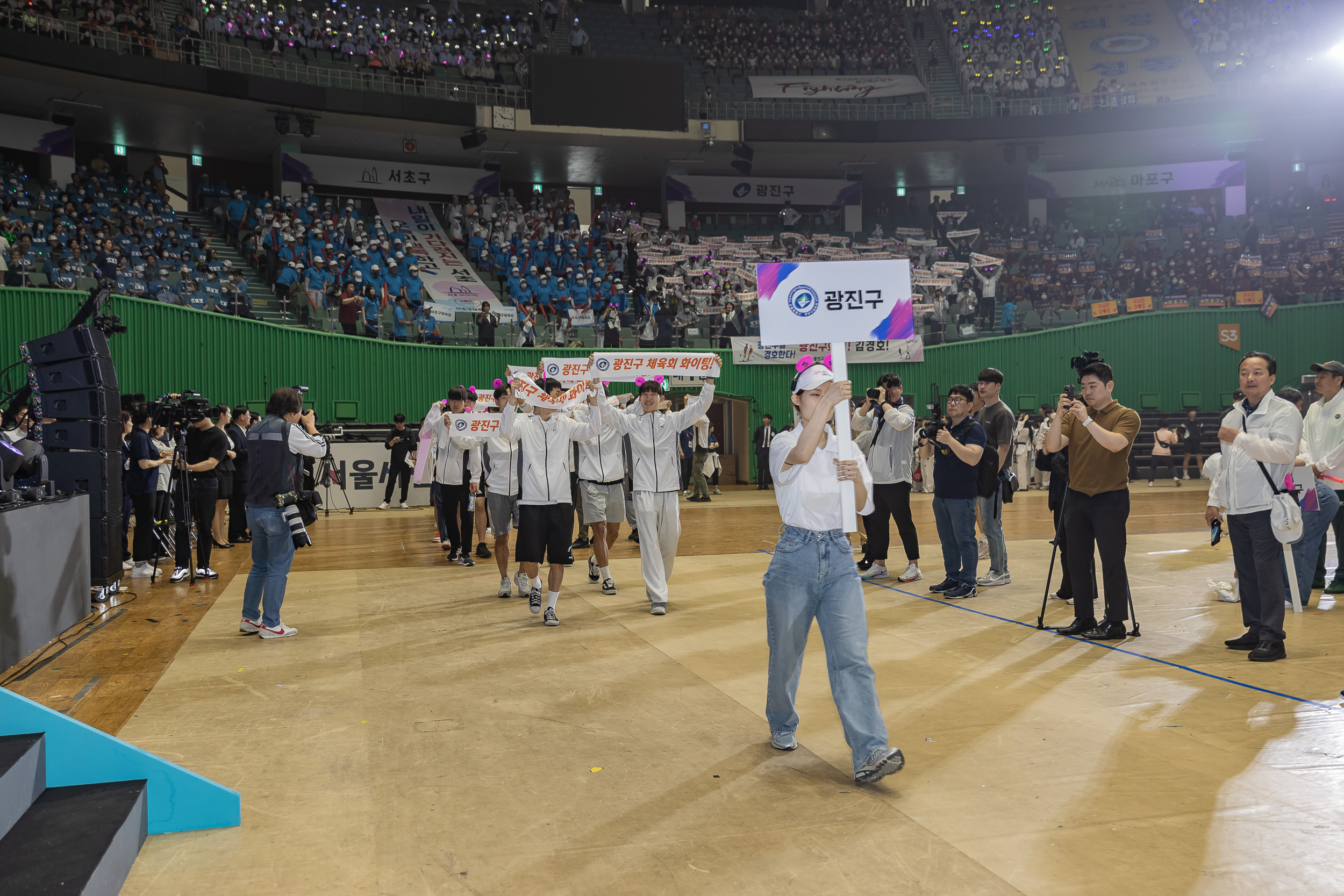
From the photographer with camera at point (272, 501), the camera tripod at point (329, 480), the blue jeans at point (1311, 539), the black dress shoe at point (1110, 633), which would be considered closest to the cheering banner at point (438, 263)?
the camera tripod at point (329, 480)

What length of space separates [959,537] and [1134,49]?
105 feet

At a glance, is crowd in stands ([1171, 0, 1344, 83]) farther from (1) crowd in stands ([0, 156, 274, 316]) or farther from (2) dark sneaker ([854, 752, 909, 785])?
(2) dark sneaker ([854, 752, 909, 785])

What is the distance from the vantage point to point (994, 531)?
9.24m

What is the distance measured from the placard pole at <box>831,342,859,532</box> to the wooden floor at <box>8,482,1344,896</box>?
3.91 ft

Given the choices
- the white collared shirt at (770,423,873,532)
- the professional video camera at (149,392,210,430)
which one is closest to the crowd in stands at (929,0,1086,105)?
the professional video camera at (149,392,210,430)

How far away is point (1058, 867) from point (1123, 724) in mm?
1888

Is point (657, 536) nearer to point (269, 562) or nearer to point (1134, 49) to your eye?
point (269, 562)

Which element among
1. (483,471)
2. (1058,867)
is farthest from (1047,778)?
(483,471)

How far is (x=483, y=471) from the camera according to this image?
37.1 ft

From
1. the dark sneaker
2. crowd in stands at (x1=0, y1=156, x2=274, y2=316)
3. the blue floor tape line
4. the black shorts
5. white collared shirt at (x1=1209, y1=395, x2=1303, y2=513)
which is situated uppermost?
crowd in stands at (x1=0, y1=156, x2=274, y2=316)

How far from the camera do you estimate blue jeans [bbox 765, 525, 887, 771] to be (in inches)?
162

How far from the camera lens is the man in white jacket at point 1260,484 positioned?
19.7ft

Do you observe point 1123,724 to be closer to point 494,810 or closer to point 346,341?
point 494,810

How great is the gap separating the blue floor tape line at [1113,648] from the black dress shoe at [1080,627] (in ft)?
0.10
